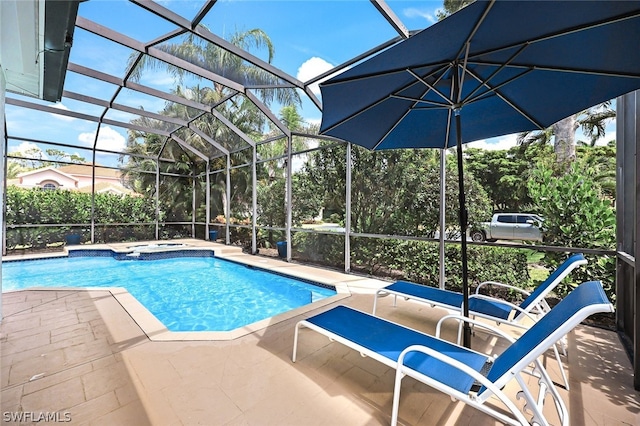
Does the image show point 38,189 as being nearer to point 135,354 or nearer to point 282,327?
point 135,354

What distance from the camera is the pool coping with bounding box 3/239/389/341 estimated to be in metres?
3.16

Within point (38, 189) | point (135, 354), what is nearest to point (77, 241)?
point (38, 189)

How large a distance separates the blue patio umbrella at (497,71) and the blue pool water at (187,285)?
3587mm

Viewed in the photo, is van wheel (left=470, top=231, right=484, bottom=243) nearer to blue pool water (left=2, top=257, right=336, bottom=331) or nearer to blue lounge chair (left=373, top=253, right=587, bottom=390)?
blue lounge chair (left=373, top=253, right=587, bottom=390)

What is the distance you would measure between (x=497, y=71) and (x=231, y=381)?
10.8ft

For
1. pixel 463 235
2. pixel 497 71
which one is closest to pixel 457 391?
pixel 463 235

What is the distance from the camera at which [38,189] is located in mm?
9438

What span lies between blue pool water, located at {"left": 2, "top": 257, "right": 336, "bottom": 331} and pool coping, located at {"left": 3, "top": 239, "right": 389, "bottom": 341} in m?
0.21

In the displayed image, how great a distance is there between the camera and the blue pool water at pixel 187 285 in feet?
15.7

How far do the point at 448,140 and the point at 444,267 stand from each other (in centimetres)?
244

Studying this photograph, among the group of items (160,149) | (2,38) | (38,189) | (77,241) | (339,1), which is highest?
(339,1)

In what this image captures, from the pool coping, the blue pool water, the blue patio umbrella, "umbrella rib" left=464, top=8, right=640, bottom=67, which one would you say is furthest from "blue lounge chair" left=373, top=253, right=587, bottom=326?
the blue pool water

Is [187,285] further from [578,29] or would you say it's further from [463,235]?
[578,29]

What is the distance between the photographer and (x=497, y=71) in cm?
210
